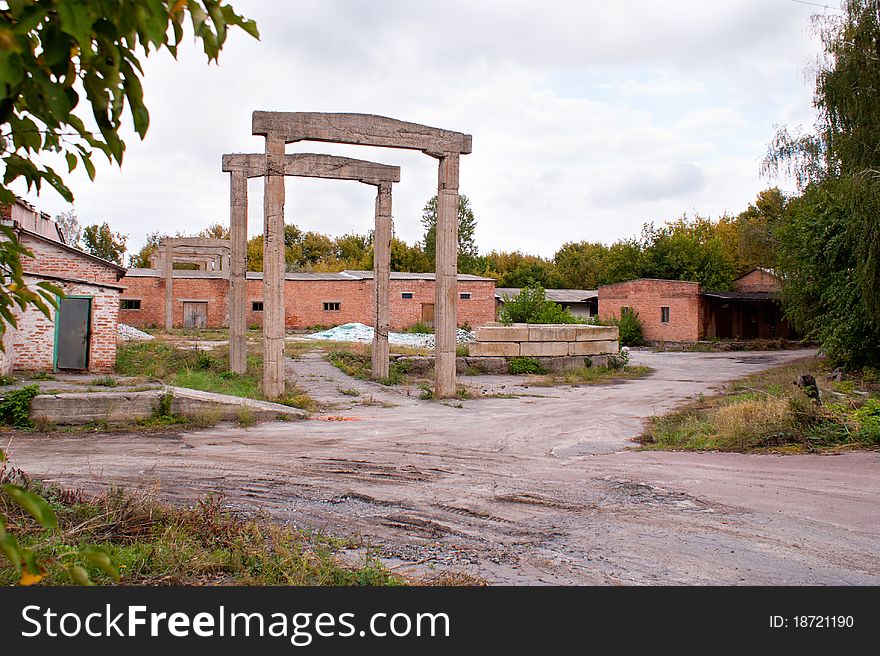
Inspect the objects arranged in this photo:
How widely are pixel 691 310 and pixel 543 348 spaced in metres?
20.7

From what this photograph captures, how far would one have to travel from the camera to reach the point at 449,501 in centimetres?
695

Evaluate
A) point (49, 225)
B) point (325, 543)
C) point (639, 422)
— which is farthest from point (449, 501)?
point (49, 225)

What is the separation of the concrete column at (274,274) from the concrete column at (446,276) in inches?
149

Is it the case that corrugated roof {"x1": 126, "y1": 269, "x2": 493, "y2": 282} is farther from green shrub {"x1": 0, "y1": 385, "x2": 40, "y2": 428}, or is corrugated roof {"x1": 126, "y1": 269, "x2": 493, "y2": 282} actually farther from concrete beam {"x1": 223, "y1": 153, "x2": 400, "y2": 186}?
green shrub {"x1": 0, "y1": 385, "x2": 40, "y2": 428}

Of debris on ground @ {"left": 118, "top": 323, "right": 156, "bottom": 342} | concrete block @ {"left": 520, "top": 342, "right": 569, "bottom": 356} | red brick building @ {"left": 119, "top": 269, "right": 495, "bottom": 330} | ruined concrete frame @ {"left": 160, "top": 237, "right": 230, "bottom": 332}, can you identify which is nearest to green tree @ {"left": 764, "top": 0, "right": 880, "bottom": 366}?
concrete block @ {"left": 520, "top": 342, "right": 569, "bottom": 356}

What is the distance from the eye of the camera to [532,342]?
22.8 meters

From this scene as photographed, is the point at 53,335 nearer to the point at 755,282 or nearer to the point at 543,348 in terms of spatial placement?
the point at 543,348

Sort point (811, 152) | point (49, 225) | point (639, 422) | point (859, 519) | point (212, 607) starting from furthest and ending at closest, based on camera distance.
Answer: point (49, 225), point (811, 152), point (639, 422), point (859, 519), point (212, 607)

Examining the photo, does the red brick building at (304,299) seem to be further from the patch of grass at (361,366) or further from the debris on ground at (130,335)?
the patch of grass at (361,366)

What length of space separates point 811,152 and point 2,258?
31775 mm

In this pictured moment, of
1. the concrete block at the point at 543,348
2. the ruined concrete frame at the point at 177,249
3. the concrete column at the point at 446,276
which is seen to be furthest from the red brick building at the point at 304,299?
the concrete column at the point at 446,276

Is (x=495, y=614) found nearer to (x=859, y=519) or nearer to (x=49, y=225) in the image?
(x=859, y=519)

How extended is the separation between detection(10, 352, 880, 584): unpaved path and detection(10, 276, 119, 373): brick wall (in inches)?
270

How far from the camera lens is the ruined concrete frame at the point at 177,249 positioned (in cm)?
3653
